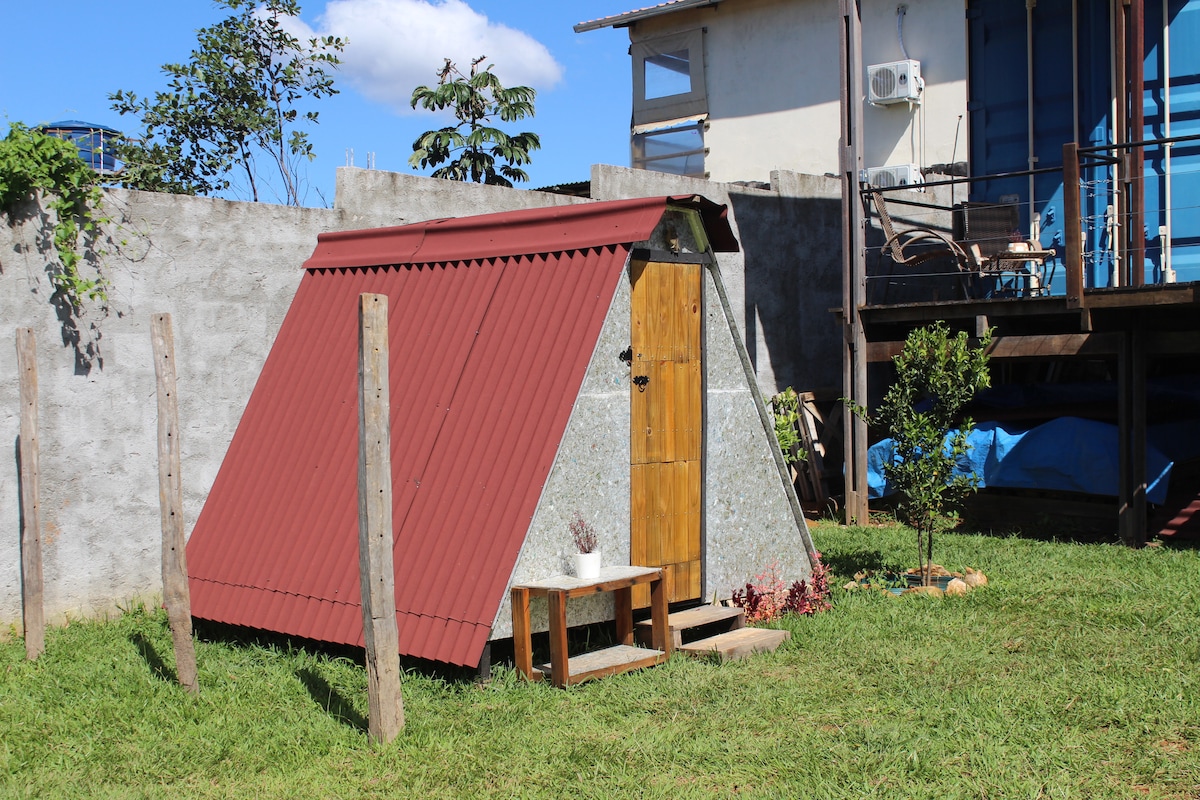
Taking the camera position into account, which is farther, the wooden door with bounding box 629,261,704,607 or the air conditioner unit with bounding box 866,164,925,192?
the air conditioner unit with bounding box 866,164,925,192

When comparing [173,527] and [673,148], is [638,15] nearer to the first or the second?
[673,148]

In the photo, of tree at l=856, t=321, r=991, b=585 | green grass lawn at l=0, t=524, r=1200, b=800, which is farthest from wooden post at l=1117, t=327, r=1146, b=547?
green grass lawn at l=0, t=524, r=1200, b=800

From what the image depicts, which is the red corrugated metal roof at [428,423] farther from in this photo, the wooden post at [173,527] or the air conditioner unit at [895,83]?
the air conditioner unit at [895,83]

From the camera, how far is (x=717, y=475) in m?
7.32

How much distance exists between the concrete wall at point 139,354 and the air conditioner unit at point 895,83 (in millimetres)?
9369

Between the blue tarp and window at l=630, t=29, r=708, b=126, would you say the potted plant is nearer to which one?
the blue tarp

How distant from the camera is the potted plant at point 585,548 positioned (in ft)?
20.4

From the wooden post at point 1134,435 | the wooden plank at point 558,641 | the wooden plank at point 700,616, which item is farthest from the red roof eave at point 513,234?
the wooden post at point 1134,435

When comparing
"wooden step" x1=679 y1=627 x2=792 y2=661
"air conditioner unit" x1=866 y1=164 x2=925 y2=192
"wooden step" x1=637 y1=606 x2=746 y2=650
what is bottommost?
"wooden step" x1=679 y1=627 x2=792 y2=661

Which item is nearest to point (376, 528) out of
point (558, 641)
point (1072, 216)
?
point (558, 641)

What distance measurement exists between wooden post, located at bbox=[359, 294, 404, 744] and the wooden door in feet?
6.45

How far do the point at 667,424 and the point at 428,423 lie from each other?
146 cm

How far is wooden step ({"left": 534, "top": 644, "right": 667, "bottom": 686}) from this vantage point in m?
6.02

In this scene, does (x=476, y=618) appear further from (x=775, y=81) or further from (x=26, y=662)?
(x=775, y=81)
